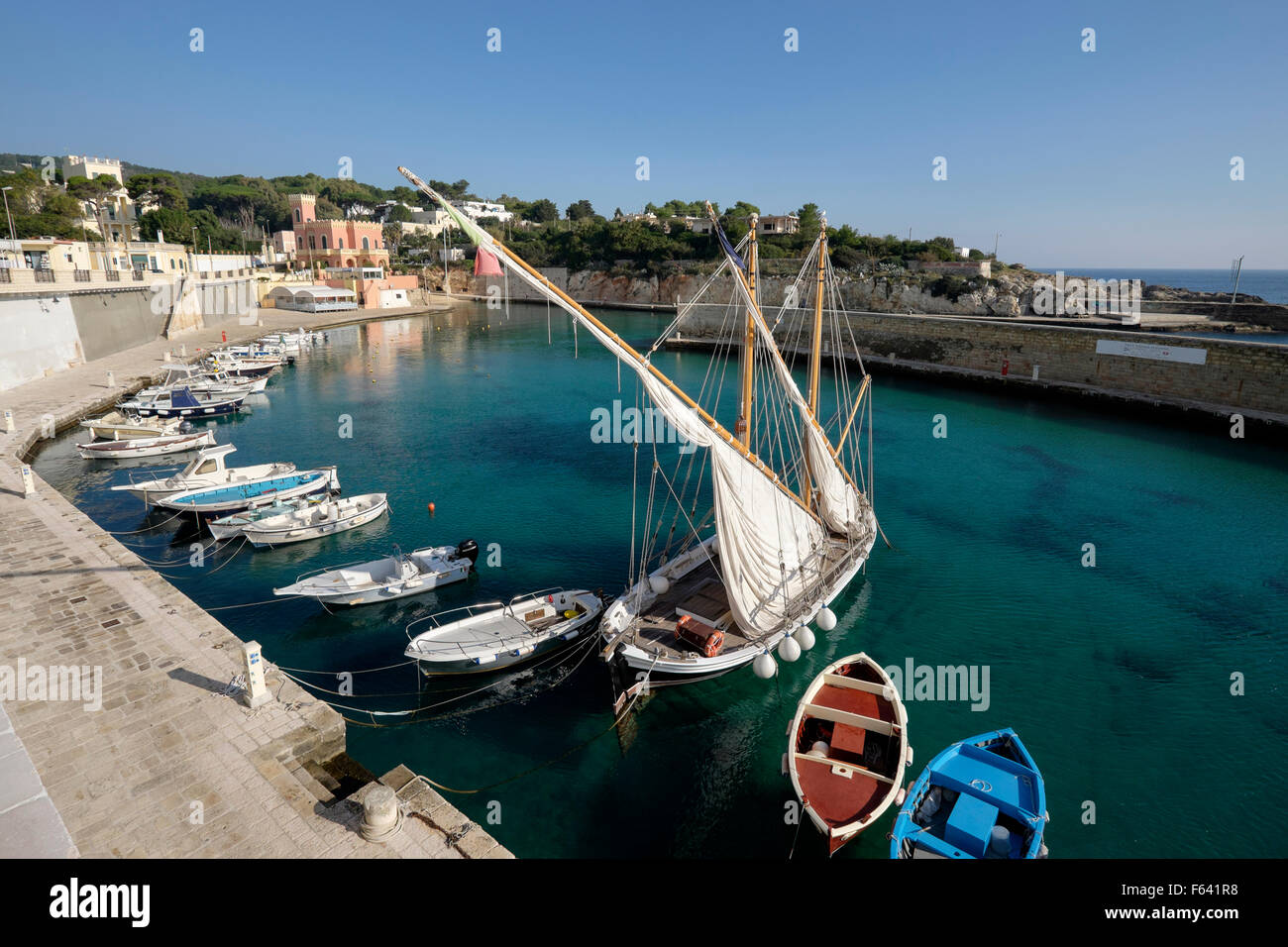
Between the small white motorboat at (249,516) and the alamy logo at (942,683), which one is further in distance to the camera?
the small white motorboat at (249,516)

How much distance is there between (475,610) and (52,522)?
1222cm

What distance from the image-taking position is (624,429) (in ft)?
121

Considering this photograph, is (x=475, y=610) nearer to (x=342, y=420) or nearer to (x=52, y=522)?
(x=52, y=522)

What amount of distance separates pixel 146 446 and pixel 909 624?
3126cm

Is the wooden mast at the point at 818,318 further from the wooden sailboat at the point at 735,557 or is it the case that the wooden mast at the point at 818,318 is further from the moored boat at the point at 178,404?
the moored boat at the point at 178,404

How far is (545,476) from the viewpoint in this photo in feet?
92.9

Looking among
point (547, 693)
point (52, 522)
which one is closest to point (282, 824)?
point (547, 693)

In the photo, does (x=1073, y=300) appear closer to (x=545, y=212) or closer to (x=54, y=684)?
(x=54, y=684)

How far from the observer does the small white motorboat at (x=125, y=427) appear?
29703 millimetres

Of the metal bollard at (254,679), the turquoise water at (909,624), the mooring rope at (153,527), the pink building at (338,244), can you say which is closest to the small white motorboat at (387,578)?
the turquoise water at (909,624)

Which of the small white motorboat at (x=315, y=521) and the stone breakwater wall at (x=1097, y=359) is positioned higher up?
the stone breakwater wall at (x=1097, y=359)
